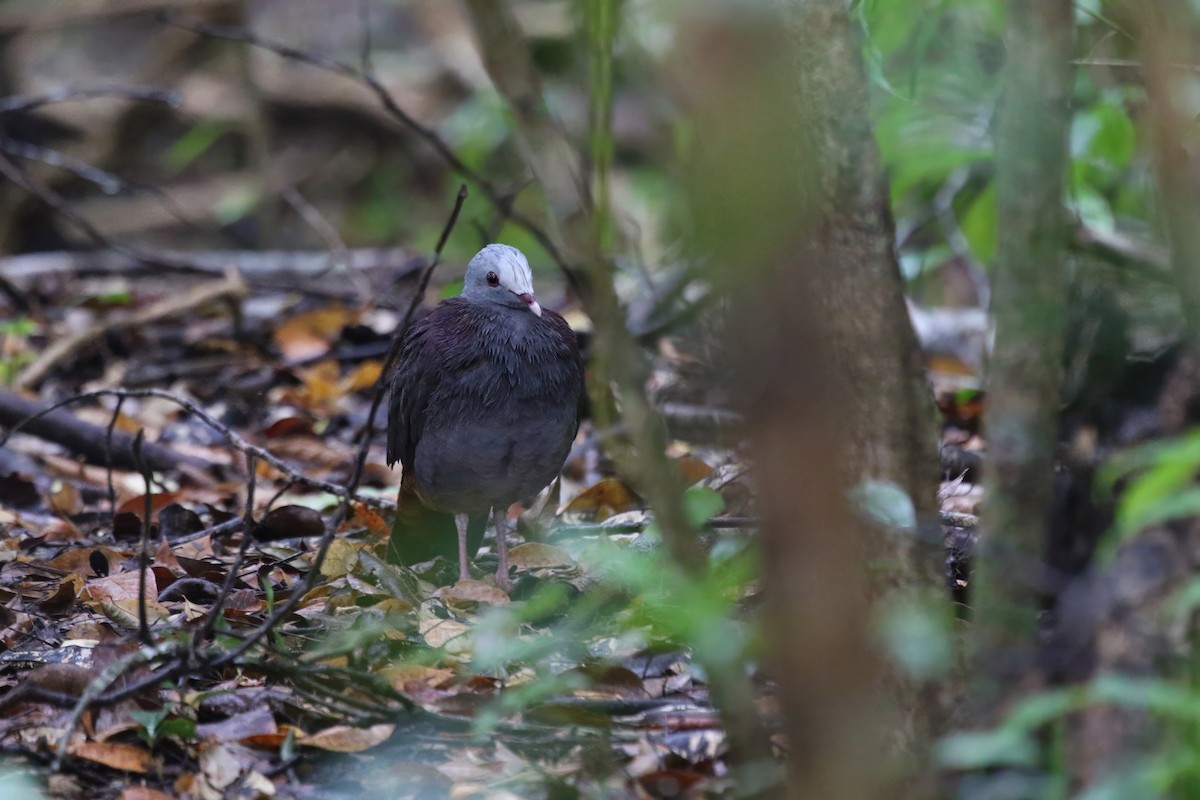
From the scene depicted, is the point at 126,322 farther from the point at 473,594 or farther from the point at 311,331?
the point at 473,594

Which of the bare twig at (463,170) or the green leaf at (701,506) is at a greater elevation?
the bare twig at (463,170)

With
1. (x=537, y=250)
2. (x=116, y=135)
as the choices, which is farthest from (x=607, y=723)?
(x=116, y=135)

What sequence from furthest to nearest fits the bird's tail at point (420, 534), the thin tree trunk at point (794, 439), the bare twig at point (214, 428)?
the bird's tail at point (420, 534)
the bare twig at point (214, 428)
the thin tree trunk at point (794, 439)

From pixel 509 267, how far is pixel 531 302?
168 mm

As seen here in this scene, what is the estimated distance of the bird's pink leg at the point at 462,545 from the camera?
4.31 meters

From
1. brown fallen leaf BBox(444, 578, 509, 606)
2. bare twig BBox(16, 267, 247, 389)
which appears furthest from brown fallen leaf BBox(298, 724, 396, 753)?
bare twig BBox(16, 267, 247, 389)

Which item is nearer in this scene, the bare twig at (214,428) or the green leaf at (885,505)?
the green leaf at (885,505)

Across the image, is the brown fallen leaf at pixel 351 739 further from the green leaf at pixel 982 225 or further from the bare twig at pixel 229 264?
the bare twig at pixel 229 264

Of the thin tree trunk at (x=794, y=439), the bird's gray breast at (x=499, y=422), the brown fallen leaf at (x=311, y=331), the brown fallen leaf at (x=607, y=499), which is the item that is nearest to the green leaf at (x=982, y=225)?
the brown fallen leaf at (x=607, y=499)

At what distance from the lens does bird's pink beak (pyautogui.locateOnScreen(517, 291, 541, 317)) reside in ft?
14.3

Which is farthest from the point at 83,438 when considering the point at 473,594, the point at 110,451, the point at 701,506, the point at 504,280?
the point at 701,506

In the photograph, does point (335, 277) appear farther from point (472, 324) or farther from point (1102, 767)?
point (1102, 767)

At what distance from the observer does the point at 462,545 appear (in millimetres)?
4336

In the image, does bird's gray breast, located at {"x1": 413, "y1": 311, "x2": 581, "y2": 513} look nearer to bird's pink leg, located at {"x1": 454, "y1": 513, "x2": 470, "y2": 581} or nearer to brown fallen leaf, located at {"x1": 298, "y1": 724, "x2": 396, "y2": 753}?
bird's pink leg, located at {"x1": 454, "y1": 513, "x2": 470, "y2": 581}
